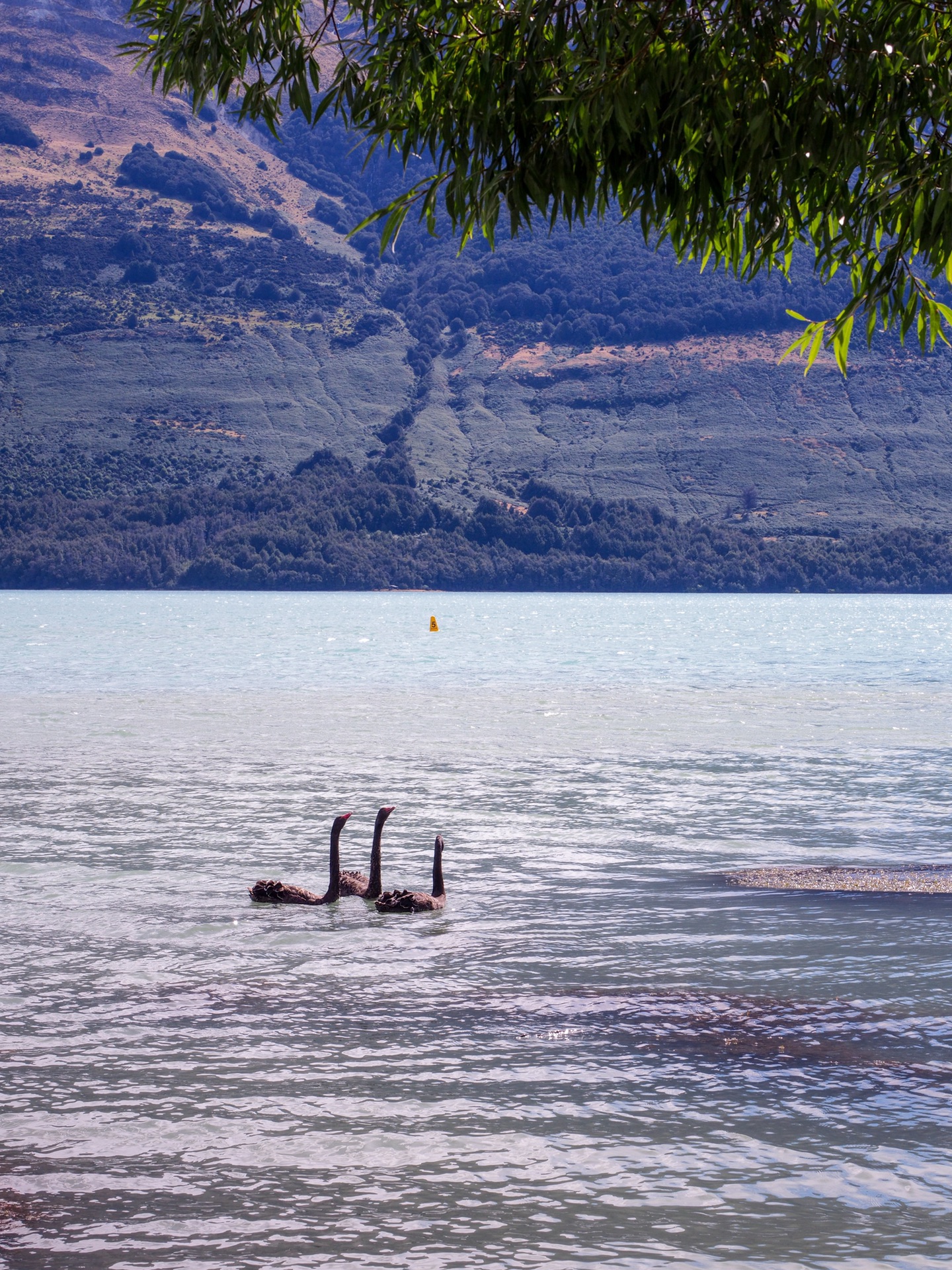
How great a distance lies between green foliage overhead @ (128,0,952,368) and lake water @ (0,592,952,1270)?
4435 millimetres

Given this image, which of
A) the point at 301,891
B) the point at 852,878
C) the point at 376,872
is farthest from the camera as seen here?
the point at 852,878

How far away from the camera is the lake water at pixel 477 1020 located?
7391 mm

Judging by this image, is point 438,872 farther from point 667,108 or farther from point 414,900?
point 667,108

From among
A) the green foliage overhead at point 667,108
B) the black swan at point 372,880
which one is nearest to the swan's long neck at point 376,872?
the black swan at point 372,880

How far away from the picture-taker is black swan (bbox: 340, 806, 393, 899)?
14961 millimetres

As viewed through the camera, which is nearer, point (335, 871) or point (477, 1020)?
point (477, 1020)

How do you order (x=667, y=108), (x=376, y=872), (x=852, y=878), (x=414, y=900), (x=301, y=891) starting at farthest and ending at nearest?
(x=852, y=878), (x=376, y=872), (x=301, y=891), (x=414, y=900), (x=667, y=108)

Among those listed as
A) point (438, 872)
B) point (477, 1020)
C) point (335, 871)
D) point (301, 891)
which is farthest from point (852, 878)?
point (477, 1020)

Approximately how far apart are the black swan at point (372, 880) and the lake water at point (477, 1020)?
33 cm

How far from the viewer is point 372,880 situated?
591 inches

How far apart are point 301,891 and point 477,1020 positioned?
4.36 meters

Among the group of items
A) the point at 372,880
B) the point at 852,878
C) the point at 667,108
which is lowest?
the point at 852,878

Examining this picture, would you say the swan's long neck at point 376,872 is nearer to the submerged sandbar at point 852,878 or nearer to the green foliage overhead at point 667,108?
the submerged sandbar at point 852,878

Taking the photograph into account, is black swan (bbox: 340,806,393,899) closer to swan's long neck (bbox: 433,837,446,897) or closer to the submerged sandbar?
swan's long neck (bbox: 433,837,446,897)
